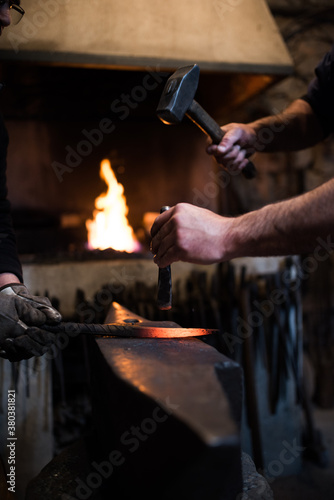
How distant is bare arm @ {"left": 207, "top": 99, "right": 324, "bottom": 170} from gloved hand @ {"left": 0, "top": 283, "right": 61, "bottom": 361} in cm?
89

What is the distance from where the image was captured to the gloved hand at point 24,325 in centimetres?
134

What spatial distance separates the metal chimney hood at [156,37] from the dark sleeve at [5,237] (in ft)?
2.15

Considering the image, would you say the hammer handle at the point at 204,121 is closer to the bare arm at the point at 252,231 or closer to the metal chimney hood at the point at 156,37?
the bare arm at the point at 252,231

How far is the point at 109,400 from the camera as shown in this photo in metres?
1.08

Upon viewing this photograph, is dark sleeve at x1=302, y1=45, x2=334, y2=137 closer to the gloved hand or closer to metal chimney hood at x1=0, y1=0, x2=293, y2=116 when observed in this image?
metal chimney hood at x1=0, y1=0, x2=293, y2=116

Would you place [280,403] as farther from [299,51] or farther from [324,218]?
[299,51]

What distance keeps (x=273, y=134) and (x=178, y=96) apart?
589mm

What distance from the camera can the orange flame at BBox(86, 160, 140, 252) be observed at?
302 cm

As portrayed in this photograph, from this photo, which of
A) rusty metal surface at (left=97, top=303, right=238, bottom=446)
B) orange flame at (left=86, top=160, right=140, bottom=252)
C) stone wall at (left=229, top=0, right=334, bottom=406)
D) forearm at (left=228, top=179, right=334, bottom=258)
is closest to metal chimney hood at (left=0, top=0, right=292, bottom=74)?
stone wall at (left=229, top=0, right=334, bottom=406)

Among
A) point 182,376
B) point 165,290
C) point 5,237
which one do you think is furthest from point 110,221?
point 182,376

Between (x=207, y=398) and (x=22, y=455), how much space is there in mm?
1726

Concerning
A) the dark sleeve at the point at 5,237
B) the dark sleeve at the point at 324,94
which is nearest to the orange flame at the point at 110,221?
the dark sleeve at the point at 5,237

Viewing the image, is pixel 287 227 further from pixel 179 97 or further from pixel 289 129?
pixel 289 129

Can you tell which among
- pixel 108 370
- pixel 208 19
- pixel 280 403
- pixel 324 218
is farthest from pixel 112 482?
pixel 208 19
